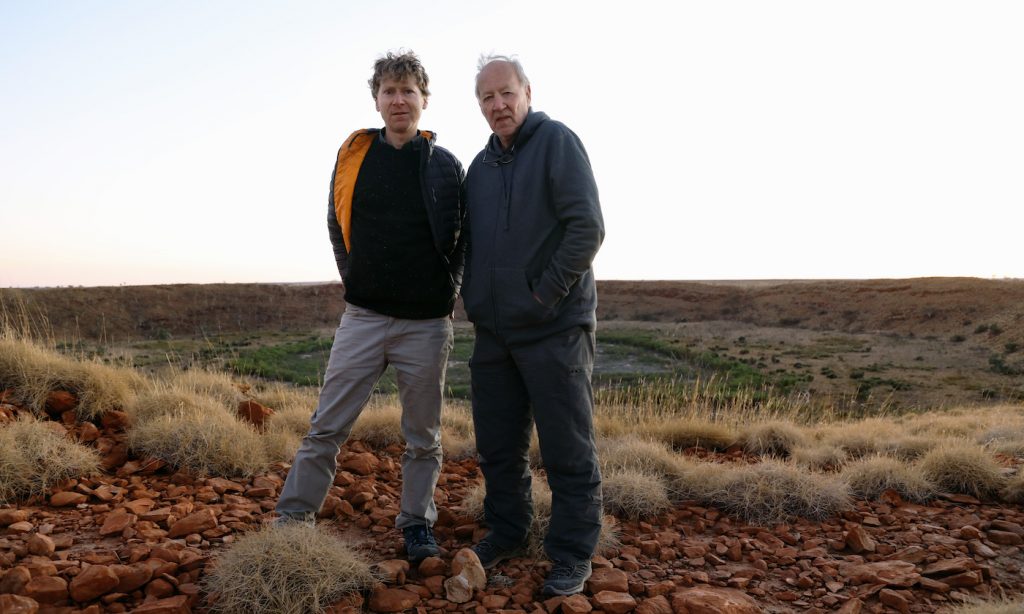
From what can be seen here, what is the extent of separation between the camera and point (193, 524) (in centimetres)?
305

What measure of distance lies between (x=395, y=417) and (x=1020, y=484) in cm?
414

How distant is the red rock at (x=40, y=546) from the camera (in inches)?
106

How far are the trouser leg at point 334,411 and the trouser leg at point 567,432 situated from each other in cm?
67

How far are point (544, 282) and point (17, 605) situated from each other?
6.93ft

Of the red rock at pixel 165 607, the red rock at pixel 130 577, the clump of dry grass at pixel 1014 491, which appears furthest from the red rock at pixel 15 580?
the clump of dry grass at pixel 1014 491

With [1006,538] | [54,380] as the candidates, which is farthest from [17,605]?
[1006,538]

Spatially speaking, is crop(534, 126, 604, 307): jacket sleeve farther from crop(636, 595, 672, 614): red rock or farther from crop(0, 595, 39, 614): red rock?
crop(0, 595, 39, 614): red rock

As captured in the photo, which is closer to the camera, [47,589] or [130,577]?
[47,589]

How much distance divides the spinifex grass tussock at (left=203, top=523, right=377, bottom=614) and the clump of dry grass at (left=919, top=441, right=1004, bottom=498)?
11.8 feet

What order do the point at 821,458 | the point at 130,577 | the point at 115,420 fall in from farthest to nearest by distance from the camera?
the point at 821,458 < the point at 115,420 < the point at 130,577

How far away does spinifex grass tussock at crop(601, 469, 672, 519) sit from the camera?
3668 millimetres

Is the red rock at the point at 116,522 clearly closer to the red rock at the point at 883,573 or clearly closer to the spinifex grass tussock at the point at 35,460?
the spinifex grass tussock at the point at 35,460

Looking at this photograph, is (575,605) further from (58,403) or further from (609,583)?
(58,403)

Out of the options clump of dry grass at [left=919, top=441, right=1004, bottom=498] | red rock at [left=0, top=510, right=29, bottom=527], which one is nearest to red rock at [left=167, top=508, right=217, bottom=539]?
red rock at [left=0, top=510, right=29, bottom=527]
